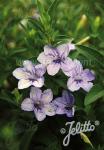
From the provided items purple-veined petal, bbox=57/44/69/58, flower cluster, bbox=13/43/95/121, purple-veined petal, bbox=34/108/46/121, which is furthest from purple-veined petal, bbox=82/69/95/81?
purple-veined petal, bbox=34/108/46/121

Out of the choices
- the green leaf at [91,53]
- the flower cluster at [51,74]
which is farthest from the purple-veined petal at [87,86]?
the green leaf at [91,53]

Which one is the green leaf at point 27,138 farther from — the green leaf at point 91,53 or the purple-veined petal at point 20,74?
the green leaf at point 91,53

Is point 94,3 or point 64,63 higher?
point 64,63

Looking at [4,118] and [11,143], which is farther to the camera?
[4,118]

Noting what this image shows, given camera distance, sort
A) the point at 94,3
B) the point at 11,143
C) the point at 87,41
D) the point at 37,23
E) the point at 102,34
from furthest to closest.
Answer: the point at 94,3, the point at 87,41, the point at 102,34, the point at 37,23, the point at 11,143

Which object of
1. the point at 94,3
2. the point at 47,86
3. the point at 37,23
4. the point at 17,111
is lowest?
the point at 94,3

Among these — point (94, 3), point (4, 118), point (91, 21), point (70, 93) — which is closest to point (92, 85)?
point (70, 93)

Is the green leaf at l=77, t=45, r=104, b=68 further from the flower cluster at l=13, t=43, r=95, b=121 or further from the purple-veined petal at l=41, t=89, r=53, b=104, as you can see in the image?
the purple-veined petal at l=41, t=89, r=53, b=104

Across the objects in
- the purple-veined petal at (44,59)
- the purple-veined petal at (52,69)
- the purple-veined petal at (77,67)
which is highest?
the purple-veined petal at (44,59)

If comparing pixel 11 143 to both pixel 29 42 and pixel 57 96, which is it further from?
pixel 29 42
